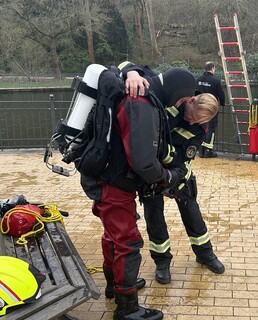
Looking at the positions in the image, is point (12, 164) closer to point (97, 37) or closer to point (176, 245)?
point (176, 245)

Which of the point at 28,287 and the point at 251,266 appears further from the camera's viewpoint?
the point at 251,266

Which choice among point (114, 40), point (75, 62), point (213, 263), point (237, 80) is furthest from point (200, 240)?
point (114, 40)

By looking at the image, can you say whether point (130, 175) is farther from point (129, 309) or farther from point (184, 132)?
point (129, 309)

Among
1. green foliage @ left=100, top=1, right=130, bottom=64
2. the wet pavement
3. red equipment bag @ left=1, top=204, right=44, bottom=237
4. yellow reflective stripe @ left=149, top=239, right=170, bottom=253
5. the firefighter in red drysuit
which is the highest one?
green foliage @ left=100, top=1, right=130, bottom=64

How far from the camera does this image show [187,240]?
4.74 metres

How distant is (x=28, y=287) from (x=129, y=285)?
825 millimetres

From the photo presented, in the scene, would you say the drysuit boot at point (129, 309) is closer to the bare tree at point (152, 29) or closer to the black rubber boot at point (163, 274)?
the black rubber boot at point (163, 274)

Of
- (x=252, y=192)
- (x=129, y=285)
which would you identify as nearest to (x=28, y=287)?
(x=129, y=285)

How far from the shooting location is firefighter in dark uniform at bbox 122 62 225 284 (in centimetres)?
353

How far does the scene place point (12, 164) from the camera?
8.63 meters

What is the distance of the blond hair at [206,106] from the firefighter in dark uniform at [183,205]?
2cm

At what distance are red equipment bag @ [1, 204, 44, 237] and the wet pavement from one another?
738 mm

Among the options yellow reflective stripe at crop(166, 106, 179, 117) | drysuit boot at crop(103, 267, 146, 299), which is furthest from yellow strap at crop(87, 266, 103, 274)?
yellow reflective stripe at crop(166, 106, 179, 117)

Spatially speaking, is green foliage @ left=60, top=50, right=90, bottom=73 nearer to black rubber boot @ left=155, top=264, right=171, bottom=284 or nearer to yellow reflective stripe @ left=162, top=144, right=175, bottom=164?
black rubber boot @ left=155, top=264, right=171, bottom=284
